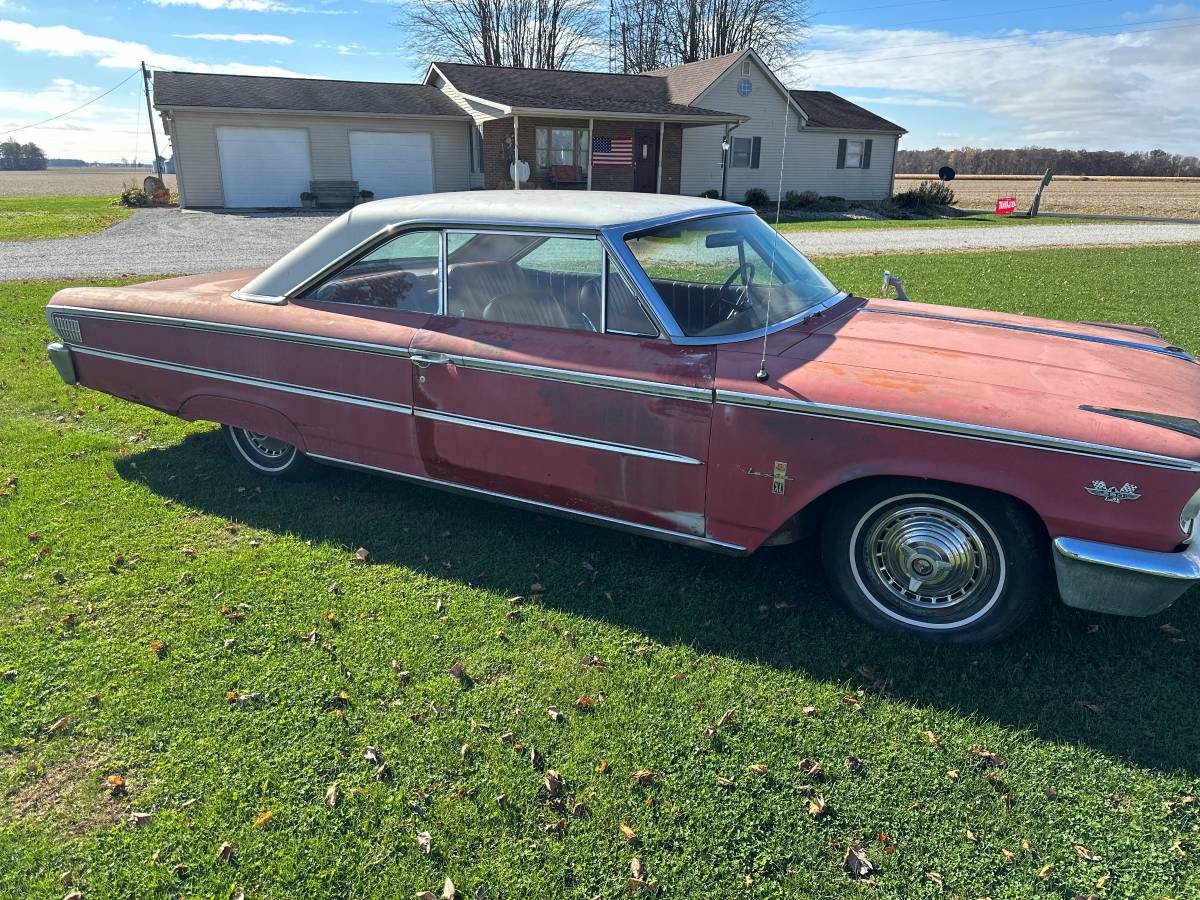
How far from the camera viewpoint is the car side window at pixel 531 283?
12.2 ft

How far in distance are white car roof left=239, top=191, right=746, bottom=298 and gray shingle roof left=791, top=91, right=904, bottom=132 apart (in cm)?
3049

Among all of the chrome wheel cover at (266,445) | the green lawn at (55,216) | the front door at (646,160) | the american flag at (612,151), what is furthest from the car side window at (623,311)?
the front door at (646,160)

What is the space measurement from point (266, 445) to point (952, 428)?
12.3 feet

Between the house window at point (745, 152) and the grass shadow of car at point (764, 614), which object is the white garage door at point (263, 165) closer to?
the house window at point (745, 152)

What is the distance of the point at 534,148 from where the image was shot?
2719 centimetres

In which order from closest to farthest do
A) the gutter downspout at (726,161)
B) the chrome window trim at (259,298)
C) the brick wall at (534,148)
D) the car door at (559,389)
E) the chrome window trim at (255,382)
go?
the car door at (559,389) < the chrome window trim at (255,382) < the chrome window trim at (259,298) < the brick wall at (534,148) < the gutter downspout at (726,161)

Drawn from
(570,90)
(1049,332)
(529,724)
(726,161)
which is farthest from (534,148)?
(529,724)

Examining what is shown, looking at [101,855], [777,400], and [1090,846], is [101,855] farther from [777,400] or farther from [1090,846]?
[1090,846]

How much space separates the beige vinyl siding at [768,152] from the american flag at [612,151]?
2865mm

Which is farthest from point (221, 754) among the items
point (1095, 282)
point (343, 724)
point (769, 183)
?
point (769, 183)

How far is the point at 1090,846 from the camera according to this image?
2.49 m

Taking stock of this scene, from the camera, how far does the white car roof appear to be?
12.4 ft

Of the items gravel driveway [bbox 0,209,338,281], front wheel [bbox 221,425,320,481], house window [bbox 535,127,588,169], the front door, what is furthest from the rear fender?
the front door

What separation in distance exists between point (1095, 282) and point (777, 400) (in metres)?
12.3
